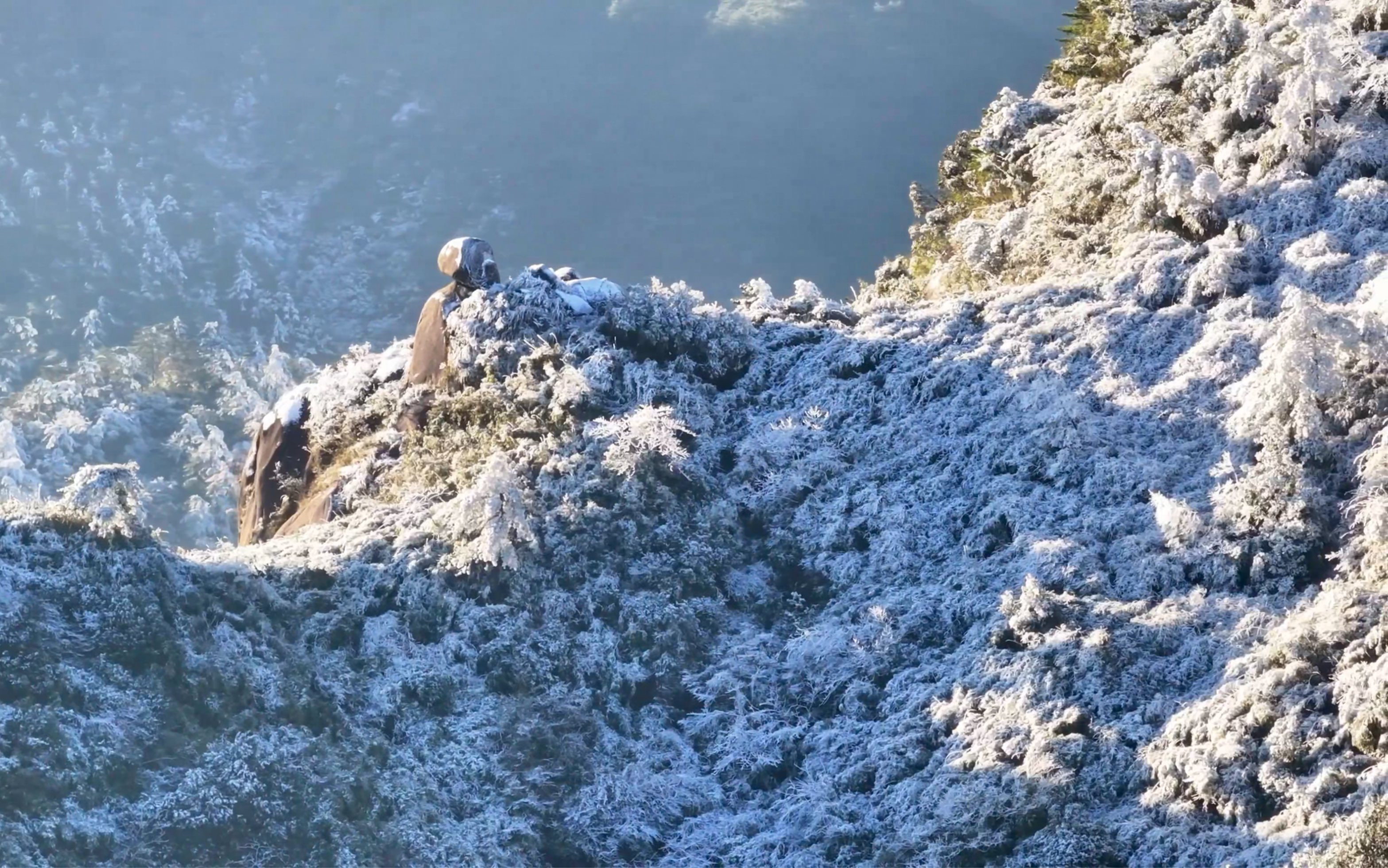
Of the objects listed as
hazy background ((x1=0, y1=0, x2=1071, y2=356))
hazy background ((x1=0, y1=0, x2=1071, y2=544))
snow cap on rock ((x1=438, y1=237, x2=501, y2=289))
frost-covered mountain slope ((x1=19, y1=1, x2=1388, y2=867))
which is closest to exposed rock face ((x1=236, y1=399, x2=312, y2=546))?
frost-covered mountain slope ((x1=19, y1=1, x2=1388, y2=867))

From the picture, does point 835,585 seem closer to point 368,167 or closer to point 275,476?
point 275,476

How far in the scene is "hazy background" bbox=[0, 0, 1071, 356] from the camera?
73.5 metres

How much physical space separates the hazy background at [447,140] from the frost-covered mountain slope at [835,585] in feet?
149

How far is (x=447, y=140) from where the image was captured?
8706 cm

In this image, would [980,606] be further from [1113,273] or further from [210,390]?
[210,390]

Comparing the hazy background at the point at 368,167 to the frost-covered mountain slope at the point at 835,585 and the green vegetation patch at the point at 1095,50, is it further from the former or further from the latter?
the frost-covered mountain slope at the point at 835,585

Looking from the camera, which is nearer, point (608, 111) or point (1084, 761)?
point (1084, 761)

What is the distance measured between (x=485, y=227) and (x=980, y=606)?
65398 mm

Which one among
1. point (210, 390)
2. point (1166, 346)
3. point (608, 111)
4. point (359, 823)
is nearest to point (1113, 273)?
point (1166, 346)

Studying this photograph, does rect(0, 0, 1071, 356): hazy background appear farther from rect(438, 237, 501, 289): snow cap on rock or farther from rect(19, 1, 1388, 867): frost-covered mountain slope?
rect(19, 1, 1388, 867): frost-covered mountain slope

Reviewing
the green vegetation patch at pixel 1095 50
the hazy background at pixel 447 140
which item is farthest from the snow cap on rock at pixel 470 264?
the hazy background at pixel 447 140

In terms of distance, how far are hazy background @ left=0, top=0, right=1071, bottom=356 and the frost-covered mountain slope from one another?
45.5 meters

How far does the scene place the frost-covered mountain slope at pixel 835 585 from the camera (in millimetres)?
11664

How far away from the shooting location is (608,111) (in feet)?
289
